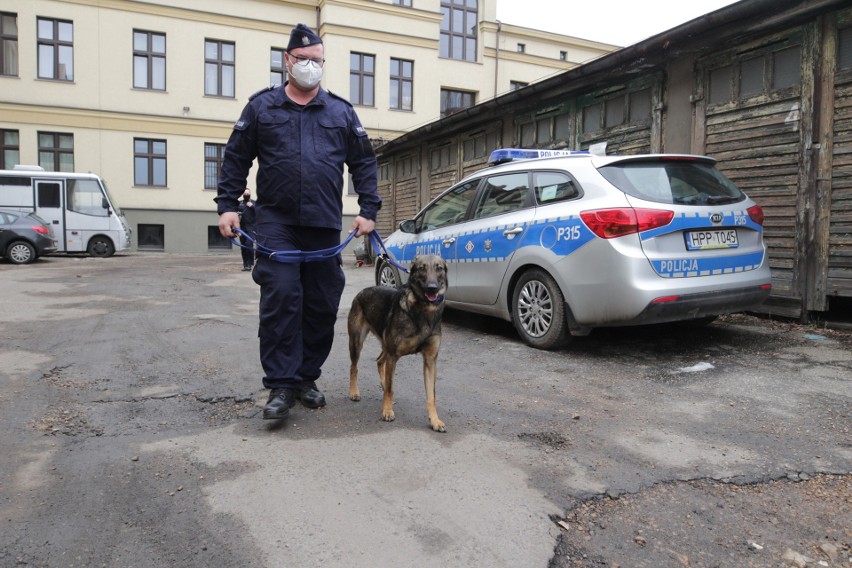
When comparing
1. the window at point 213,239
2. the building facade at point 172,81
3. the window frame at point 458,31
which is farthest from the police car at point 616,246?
the window frame at point 458,31

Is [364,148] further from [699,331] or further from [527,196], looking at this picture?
[699,331]

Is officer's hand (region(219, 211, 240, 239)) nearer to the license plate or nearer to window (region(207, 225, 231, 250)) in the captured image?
the license plate

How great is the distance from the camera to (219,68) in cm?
2594

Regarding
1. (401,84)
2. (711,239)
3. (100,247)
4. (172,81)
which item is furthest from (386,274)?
(401,84)

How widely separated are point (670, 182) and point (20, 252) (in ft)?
55.2

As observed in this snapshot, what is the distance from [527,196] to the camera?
18.3 ft

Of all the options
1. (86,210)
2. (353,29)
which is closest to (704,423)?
(86,210)

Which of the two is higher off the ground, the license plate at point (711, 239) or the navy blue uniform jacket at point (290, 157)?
the navy blue uniform jacket at point (290, 157)

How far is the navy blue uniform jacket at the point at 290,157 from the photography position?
135 inches

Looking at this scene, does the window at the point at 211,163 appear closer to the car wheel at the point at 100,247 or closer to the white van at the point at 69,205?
the white van at the point at 69,205

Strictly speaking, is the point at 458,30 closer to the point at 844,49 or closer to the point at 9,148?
the point at 9,148

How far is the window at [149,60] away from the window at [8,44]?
4.17 metres

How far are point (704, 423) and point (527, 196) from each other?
2728 mm

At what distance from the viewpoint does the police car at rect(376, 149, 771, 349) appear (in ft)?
15.0
